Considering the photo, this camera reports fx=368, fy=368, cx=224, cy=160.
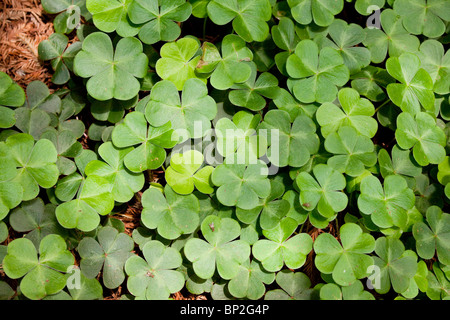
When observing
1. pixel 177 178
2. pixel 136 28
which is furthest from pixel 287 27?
pixel 177 178

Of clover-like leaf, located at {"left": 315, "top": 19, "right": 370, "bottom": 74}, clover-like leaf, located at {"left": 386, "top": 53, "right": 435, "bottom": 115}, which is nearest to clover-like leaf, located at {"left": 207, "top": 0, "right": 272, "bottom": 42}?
clover-like leaf, located at {"left": 315, "top": 19, "right": 370, "bottom": 74}

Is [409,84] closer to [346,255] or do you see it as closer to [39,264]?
[346,255]

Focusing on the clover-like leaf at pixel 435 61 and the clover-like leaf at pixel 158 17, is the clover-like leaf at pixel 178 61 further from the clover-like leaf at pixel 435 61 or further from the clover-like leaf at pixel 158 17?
the clover-like leaf at pixel 435 61

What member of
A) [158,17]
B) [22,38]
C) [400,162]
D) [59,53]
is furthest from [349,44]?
[22,38]

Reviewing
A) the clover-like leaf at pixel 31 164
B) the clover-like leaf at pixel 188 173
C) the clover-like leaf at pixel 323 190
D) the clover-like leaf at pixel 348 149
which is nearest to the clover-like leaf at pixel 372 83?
the clover-like leaf at pixel 348 149
